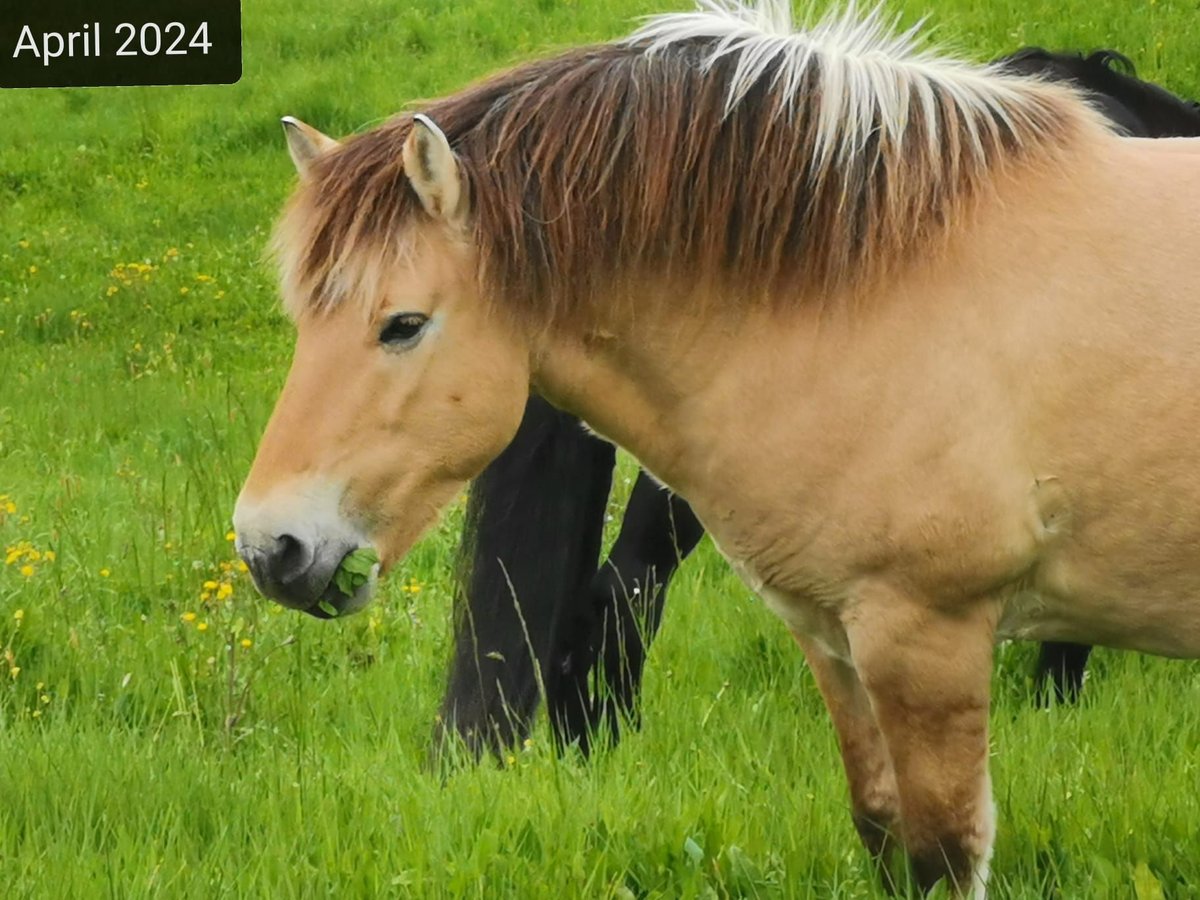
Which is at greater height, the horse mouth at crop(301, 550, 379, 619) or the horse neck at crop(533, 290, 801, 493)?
the horse neck at crop(533, 290, 801, 493)

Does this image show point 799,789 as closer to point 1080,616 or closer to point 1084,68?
point 1080,616

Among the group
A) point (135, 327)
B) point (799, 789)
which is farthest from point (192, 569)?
point (135, 327)

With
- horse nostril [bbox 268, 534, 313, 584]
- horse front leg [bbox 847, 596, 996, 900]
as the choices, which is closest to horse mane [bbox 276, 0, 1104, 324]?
horse nostril [bbox 268, 534, 313, 584]

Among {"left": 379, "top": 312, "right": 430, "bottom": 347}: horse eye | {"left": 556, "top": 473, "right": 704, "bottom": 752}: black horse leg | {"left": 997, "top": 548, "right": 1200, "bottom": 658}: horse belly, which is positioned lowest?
{"left": 556, "top": 473, "right": 704, "bottom": 752}: black horse leg

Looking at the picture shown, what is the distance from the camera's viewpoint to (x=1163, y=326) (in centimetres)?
265

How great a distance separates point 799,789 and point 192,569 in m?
2.65

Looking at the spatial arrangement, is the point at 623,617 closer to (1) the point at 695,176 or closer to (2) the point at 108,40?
(1) the point at 695,176

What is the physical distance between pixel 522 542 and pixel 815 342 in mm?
1459

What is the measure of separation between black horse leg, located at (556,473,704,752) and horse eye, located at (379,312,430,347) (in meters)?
1.60

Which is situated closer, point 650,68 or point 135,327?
point 650,68

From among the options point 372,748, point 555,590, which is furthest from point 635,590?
point 372,748

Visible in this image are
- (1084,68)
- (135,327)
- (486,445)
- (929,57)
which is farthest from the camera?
(135,327)

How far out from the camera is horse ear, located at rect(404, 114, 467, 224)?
8.59ft

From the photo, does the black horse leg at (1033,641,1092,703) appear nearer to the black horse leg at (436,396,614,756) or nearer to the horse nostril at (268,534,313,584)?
the black horse leg at (436,396,614,756)
